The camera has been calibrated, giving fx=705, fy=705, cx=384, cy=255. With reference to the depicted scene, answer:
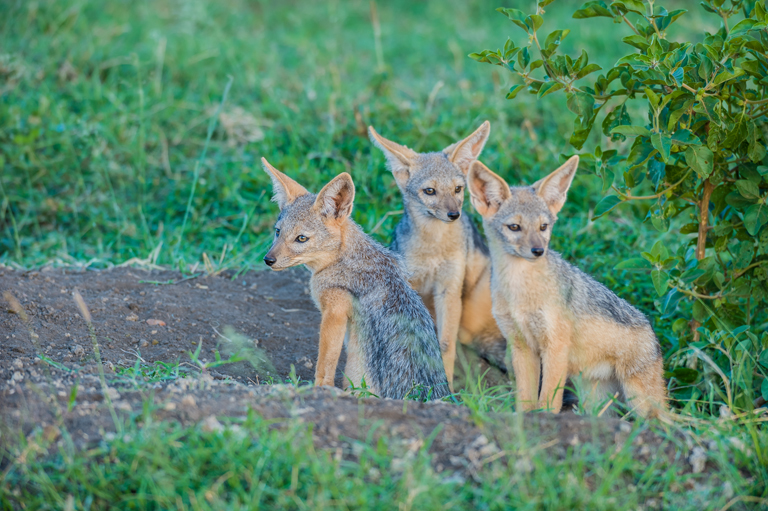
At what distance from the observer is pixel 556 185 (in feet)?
16.4

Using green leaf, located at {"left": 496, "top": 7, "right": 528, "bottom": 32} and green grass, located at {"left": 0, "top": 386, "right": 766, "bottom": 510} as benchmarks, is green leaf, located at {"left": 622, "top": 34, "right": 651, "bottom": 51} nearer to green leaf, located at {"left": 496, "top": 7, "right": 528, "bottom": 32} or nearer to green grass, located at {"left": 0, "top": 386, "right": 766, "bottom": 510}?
green leaf, located at {"left": 496, "top": 7, "right": 528, "bottom": 32}

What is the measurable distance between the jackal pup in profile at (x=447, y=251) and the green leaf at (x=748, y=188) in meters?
2.03

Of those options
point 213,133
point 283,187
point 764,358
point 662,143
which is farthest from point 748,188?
point 213,133

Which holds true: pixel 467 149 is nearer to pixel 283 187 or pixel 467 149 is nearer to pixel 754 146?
pixel 283 187

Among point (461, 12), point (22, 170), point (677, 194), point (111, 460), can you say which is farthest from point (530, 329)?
point (461, 12)

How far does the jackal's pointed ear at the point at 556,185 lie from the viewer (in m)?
4.86

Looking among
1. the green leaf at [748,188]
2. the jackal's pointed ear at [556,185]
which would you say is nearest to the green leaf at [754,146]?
the green leaf at [748,188]

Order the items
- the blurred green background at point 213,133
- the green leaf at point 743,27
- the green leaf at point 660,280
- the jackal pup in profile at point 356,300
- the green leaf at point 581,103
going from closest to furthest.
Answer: the green leaf at point 743,27 < the green leaf at point 660,280 < the green leaf at point 581,103 < the jackal pup in profile at point 356,300 < the blurred green background at point 213,133

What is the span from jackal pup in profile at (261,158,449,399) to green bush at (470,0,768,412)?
1401 millimetres

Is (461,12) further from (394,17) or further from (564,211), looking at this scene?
(564,211)

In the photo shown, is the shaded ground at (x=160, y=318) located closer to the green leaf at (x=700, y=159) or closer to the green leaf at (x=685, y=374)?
the green leaf at (x=685, y=374)

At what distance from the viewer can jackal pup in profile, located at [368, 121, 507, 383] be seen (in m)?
5.71

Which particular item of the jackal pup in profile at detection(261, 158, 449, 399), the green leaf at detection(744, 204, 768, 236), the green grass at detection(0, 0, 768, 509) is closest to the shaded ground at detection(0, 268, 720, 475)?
the green grass at detection(0, 0, 768, 509)

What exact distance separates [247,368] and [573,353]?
2305 millimetres
